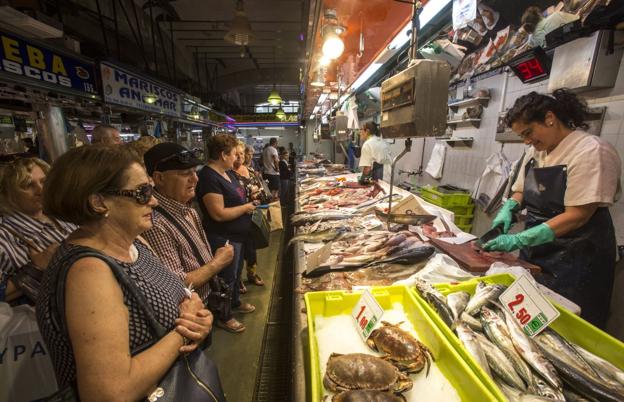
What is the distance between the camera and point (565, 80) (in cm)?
313

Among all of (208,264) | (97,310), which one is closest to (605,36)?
(208,264)

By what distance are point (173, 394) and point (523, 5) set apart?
5609mm

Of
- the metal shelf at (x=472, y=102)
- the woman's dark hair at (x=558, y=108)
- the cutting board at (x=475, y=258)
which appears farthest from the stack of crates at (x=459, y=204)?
the cutting board at (x=475, y=258)

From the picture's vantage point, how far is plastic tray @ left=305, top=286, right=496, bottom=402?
1.01 m

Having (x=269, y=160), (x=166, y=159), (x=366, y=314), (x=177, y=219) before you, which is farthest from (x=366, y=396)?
(x=269, y=160)

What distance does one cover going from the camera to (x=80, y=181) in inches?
42.5

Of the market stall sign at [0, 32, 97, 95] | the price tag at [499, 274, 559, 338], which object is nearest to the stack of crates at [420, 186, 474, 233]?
the price tag at [499, 274, 559, 338]

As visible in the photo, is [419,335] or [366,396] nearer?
[366,396]

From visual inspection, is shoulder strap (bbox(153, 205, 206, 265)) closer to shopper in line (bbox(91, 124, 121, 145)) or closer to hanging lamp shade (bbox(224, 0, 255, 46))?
shopper in line (bbox(91, 124, 121, 145))

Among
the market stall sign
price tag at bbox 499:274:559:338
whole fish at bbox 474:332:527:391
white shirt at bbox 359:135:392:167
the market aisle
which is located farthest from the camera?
white shirt at bbox 359:135:392:167

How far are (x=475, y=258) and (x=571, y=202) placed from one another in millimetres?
920

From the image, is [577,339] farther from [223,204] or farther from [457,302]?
[223,204]

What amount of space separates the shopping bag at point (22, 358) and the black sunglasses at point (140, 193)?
1446mm

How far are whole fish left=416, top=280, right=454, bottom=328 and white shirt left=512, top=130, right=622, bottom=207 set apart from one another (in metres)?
1.61
